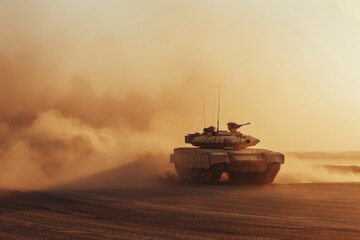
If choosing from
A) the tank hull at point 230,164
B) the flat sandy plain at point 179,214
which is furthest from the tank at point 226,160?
the flat sandy plain at point 179,214

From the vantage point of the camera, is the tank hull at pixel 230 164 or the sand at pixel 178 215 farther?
the tank hull at pixel 230 164

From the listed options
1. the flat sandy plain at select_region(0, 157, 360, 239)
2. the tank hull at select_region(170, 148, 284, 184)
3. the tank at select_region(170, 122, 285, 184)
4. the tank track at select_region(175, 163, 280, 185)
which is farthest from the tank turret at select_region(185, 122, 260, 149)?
the flat sandy plain at select_region(0, 157, 360, 239)

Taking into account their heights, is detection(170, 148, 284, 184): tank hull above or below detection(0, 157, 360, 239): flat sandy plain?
above

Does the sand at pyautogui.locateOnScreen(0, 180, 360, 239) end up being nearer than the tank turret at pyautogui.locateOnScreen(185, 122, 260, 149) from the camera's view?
Yes

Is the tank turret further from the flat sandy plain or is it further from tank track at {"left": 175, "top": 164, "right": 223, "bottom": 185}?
the flat sandy plain

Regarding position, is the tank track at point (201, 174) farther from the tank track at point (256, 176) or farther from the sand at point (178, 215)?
the sand at point (178, 215)

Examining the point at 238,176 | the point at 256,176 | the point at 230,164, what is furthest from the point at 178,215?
the point at 256,176

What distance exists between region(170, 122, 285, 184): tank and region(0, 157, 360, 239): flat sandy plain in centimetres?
382

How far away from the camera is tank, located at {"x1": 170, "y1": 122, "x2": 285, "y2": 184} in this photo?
2319cm

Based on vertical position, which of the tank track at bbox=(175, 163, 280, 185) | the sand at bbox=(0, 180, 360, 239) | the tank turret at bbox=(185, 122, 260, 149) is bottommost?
the sand at bbox=(0, 180, 360, 239)

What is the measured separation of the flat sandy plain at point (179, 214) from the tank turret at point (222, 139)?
519cm

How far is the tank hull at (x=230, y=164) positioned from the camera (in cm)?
2314

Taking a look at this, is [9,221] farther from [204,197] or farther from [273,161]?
[273,161]

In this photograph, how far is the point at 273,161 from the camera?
24062 mm
